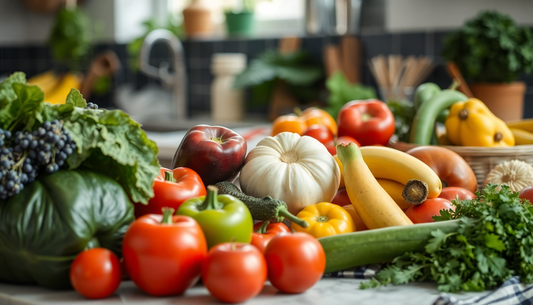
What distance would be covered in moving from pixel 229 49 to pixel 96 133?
3353 millimetres

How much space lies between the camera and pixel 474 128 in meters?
1.63

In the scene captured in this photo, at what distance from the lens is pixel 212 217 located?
94 cm

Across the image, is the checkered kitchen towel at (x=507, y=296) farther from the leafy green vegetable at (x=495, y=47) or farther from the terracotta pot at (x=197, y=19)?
the terracotta pot at (x=197, y=19)

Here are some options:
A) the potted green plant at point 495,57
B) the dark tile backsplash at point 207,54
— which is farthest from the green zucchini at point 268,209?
the dark tile backsplash at point 207,54

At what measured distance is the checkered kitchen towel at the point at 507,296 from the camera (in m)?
0.86

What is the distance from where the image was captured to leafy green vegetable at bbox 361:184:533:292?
932 mm

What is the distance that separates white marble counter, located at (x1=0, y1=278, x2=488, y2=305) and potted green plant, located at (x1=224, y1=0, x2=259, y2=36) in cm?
343

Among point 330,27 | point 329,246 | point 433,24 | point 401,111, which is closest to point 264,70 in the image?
point 330,27

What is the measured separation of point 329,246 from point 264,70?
2.83m

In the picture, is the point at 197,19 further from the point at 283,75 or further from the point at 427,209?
the point at 427,209

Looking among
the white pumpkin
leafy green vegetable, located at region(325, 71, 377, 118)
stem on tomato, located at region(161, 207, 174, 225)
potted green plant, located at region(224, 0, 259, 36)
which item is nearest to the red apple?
the white pumpkin

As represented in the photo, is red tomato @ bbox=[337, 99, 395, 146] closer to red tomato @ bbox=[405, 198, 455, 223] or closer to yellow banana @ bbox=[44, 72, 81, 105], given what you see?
red tomato @ bbox=[405, 198, 455, 223]

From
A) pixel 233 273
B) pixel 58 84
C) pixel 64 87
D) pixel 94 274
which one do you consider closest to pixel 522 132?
pixel 233 273

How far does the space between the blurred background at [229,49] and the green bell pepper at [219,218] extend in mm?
2137
